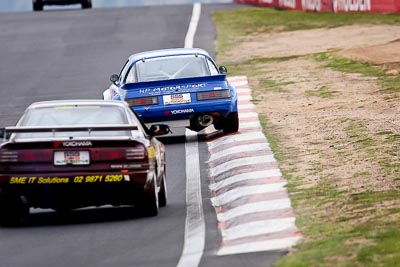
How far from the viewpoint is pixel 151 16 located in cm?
4703

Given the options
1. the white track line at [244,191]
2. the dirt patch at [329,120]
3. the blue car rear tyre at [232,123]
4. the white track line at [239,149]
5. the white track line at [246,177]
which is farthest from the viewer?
the blue car rear tyre at [232,123]

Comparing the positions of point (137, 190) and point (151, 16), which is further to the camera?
point (151, 16)

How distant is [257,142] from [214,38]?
19.2 metres

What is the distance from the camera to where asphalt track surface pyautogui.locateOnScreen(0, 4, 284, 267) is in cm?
1259

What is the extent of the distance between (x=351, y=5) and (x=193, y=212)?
30.1 m

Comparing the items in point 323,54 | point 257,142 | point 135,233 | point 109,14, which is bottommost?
point 109,14

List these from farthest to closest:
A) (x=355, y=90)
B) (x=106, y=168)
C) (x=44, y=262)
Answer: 1. (x=355, y=90)
2. (x=106, y=168)
3. (x=44, y=262)

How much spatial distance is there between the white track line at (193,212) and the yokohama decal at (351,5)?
69.2ft

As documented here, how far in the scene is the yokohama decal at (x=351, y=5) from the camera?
43.8 meters

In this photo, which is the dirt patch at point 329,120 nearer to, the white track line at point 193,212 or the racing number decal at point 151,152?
the white track line at point 193,212

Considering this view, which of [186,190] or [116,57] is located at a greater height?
[186,190]

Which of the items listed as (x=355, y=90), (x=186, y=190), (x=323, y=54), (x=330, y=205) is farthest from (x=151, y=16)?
(x=330, y=205)

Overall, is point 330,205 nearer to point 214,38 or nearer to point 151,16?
point 214,38

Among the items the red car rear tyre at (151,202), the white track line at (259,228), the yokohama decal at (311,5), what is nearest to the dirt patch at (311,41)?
the yokohama decal at (311,5)
